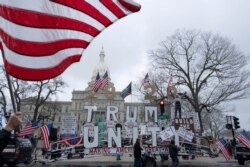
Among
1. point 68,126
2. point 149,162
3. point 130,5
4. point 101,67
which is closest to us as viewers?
point 130,5

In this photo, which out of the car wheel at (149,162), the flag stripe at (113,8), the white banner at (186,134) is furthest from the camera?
the white banner at (186,134)

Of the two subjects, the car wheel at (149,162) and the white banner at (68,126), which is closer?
the car wheel at (149,162)

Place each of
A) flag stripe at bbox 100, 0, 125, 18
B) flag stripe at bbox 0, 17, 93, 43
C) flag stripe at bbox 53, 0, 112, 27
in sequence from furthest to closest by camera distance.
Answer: flag stripe at bbox 100, 0, 125, 18 → flag stripe at bbox 53, 0, 112, 27 → flag stripe at bbox 0, 17, 93, 43

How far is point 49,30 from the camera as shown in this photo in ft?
16.5

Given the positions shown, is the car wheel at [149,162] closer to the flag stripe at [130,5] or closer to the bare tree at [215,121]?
the flag stripe at [130,5]

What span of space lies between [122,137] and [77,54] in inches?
594

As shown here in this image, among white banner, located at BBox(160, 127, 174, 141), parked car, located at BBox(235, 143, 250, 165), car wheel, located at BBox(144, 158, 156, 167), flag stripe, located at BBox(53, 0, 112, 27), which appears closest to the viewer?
flag stripe, located at BBox(53, 0, 112, 27)

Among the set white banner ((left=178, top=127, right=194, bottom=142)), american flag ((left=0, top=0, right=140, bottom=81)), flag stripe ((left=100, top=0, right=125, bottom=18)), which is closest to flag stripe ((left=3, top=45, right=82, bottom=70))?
american flag ((left=0, top=0, right=140, bottom=81))

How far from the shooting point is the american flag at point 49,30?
176 inches

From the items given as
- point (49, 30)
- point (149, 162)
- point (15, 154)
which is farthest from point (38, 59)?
point (15, 154)

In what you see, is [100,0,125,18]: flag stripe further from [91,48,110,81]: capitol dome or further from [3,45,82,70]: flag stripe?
[91,48,110,81]: capitol dome

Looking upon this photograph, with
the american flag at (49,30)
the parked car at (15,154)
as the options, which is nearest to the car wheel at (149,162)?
the parked car at (15,154)

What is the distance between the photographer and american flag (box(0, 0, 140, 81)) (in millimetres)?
4477

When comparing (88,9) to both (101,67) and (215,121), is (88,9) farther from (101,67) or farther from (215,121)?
(101,67)
